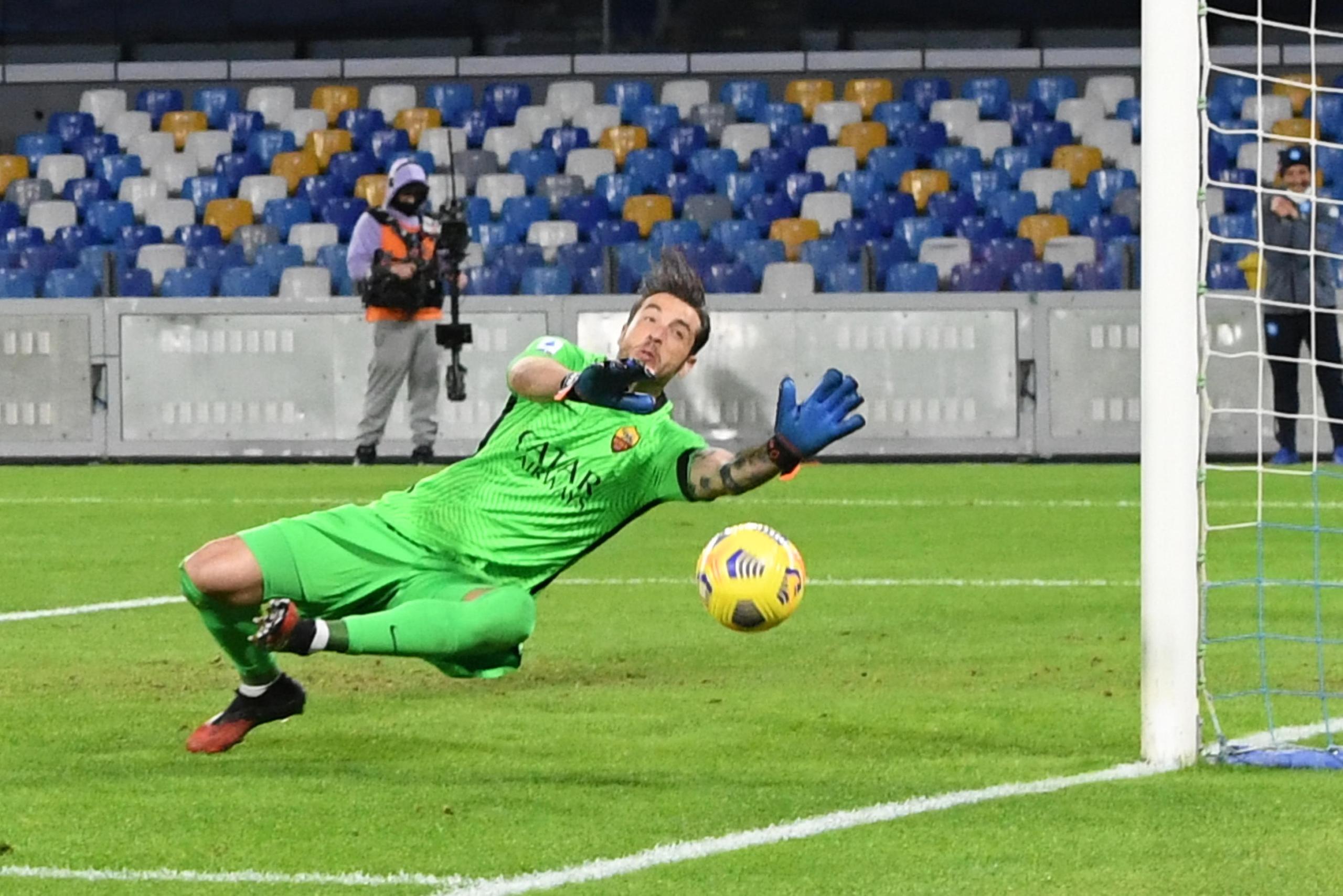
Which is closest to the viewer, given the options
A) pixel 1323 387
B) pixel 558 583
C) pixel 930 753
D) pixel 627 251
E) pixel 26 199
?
pixel 930 753

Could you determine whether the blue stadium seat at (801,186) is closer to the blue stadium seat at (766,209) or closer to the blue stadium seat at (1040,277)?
the blue stadium seat at (766,209)

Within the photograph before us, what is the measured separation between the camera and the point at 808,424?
18.7 feet

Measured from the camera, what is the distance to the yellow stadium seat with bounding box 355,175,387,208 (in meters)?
23.6

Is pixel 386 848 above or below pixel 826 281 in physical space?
below

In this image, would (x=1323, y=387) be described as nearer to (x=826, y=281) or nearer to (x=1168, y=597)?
(x=826, y=281)

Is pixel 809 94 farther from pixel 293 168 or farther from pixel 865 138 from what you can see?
pixel 293 168

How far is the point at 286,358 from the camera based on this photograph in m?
18.4

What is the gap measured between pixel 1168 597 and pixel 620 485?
56.9 inches

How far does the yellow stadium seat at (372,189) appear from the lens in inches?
928

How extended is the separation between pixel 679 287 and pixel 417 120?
1943 centimetres

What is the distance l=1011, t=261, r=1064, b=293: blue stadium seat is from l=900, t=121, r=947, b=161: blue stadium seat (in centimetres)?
427

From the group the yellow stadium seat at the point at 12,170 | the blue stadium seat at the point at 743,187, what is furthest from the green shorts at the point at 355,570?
the yellow stadium seat at the point at 12,170

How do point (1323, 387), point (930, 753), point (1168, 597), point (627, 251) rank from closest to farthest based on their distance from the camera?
point (1168, 597), point (930, 753), point (1323, 387), point (627, 251)

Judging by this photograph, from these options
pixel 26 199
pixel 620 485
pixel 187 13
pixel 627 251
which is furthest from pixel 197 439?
pixel 620 485
